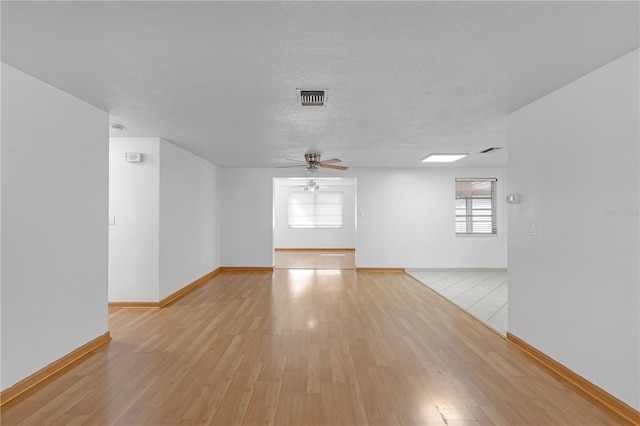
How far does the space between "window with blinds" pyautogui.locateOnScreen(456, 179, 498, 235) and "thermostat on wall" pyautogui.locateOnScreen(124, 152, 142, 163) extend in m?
6.60

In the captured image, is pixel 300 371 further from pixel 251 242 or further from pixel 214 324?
pixel 251 242

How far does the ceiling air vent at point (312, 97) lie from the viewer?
100 inches

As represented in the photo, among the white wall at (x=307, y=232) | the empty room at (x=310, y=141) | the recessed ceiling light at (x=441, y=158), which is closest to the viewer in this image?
the empty room at (x=310, y=141)

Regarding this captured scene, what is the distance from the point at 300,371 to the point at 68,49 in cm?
284

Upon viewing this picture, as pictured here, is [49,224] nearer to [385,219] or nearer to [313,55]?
[313,55]

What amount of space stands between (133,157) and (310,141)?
2451 mm

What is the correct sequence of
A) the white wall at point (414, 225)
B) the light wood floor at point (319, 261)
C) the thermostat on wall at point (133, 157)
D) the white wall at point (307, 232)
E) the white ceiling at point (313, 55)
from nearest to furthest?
1. the white ceiling at point (313, 55)
2. the thermostat on wall at point (133, 157)
3. the white wall at point (414, 225)
4. the light wood floor at point (319, 261)
5. the white wall at point (307, 232)

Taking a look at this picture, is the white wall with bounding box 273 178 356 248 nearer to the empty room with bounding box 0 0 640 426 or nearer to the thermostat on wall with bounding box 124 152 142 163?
the empty room with bounding box 0 0 640 426

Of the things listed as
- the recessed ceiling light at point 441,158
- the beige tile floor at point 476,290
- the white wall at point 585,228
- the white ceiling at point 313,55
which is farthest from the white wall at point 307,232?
the white wall at point 585,228

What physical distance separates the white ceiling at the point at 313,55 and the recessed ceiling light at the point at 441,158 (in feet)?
6.97

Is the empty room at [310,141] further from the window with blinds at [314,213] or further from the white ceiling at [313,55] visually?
the window with blinds at [314,213]

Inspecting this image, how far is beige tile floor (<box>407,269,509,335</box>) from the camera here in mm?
4039

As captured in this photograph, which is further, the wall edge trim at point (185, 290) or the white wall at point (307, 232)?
the white wall at point (307, 232)

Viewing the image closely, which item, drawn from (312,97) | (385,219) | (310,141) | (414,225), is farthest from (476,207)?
(312,97)
